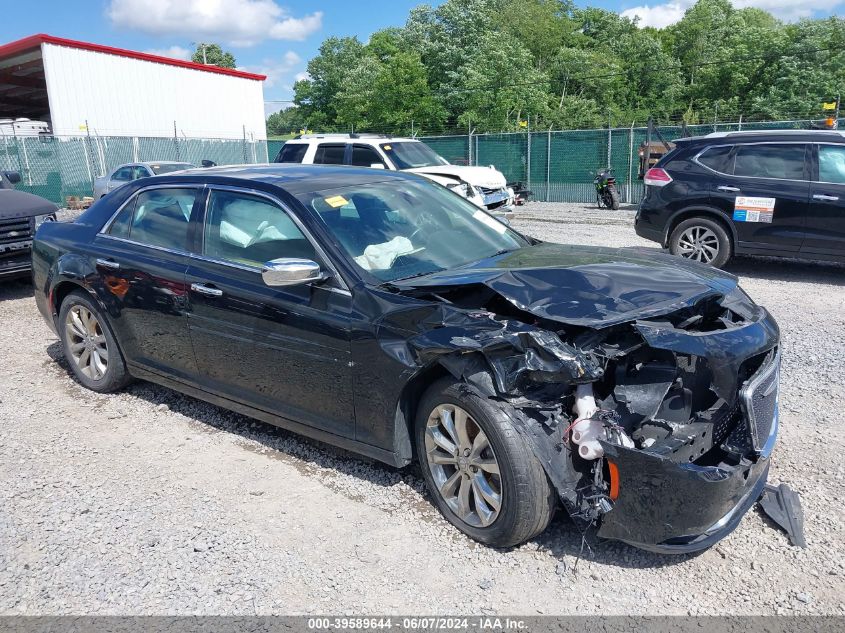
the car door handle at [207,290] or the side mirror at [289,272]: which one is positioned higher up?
the side mirror at [289,272]

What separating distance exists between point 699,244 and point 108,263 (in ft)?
24.3

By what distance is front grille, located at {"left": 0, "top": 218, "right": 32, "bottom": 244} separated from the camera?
874cm

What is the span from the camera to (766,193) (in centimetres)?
859

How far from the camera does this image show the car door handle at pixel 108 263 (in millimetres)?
4855

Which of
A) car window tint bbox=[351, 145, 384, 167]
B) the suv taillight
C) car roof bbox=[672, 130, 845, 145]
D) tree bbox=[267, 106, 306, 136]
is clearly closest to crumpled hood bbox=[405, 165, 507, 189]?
car window tint bbox=[351, 145, 384, 167]

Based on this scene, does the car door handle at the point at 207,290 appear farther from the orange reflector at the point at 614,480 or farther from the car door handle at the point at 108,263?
the orange reflector at the point at 614,480

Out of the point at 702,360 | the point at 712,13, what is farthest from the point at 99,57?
the point at 712,13

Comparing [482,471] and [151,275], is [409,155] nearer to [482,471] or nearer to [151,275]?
[151,275]

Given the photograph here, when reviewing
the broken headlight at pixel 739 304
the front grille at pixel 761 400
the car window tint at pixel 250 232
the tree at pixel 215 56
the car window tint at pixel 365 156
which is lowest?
the front grille at pixel 761 400

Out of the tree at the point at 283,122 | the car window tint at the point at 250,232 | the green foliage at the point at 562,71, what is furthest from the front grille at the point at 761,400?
the tree at the point at 283,122

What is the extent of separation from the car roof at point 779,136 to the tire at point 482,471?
24.9 ft

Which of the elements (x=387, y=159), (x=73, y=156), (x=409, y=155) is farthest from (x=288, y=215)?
(x=73, y=156)

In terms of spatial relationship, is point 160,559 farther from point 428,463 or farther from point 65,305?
point 65,305

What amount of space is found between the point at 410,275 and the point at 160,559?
74.8 inches
